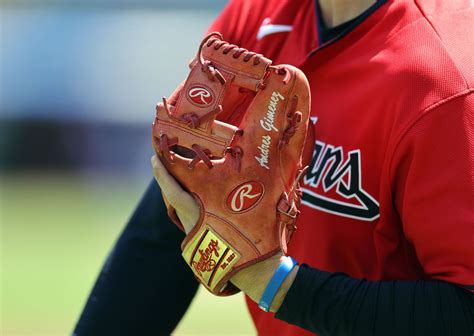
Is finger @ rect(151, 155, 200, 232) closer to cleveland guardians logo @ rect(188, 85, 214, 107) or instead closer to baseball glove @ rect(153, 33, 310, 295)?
baseball glove @ rect(153, 33, 310, 295)

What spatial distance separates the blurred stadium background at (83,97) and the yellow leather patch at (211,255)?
3826 mm

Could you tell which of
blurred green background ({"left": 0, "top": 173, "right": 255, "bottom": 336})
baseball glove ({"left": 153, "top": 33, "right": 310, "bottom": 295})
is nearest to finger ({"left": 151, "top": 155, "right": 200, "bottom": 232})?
baseball glove ({"left": 153, "top": 33, "right": 310, "bottom": 295})

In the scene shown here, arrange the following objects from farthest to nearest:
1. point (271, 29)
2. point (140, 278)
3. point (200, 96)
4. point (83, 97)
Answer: point (83, 97), point (140, 278), point (271, 29), point (200, 96)

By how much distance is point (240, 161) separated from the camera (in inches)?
47.1

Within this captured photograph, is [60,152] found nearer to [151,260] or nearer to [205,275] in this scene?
[151,260]

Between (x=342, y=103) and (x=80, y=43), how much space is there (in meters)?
5.26

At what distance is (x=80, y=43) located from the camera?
20.7 ft

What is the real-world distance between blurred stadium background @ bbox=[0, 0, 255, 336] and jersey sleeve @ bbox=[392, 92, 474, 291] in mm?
3981

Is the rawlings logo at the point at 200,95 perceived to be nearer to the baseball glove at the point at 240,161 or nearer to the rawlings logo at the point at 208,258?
the baseball glove at the point at 240,161

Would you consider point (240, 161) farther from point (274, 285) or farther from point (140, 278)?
point (140, 278)

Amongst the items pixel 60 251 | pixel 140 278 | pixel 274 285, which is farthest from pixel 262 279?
pixel 60 251

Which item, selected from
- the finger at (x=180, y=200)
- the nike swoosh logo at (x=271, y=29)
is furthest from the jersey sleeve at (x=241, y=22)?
the finger at (x=180, y=200)

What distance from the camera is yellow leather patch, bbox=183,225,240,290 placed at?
1.19m

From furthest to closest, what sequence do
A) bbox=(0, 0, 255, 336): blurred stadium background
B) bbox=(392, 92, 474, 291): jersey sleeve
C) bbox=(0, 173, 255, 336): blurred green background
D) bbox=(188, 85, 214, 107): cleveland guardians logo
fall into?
bbox=(0, 0, 255, 336): blurred stadium background → bbox=(0, 173, 255, 336): blurred green background → bbox=(188, 85, 214, 107): cleveland guardians logo → bbox=(392, 92, 474, 291): jersey sleeve
